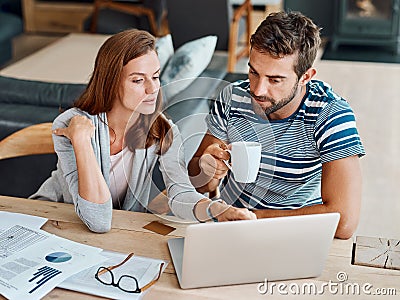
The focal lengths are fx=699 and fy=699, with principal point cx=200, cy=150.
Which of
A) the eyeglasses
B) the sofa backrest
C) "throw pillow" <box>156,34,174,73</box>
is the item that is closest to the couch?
the sofa backrest

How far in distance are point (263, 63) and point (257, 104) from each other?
4.7 inches

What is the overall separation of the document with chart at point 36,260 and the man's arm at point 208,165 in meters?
0.36

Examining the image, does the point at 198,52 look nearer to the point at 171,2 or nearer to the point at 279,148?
the point at 279,148

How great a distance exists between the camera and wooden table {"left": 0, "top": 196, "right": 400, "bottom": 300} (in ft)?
5.29

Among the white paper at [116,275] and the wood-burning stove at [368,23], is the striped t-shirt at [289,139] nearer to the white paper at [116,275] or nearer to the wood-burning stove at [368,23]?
the white paper at [116,275]

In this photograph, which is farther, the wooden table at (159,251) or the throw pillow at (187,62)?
the throw pillow at (187,62)

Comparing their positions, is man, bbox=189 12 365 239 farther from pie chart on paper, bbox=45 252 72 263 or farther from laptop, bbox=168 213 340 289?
pie chart on paper, bbox=45 252 72 263

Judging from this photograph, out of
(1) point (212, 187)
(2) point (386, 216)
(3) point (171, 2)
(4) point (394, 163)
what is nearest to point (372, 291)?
(1) point (212, 187)

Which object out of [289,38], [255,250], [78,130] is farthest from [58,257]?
[289,38]

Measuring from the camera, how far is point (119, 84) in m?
2.04

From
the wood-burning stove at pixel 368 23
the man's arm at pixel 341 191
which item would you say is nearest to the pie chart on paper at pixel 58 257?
the man's arm at pixel 341 191

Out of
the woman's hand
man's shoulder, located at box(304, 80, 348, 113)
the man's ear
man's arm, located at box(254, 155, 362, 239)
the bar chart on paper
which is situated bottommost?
the bar chart on paper

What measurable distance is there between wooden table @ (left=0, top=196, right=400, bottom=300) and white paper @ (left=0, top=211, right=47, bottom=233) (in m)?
0.02

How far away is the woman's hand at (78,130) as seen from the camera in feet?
6.43
